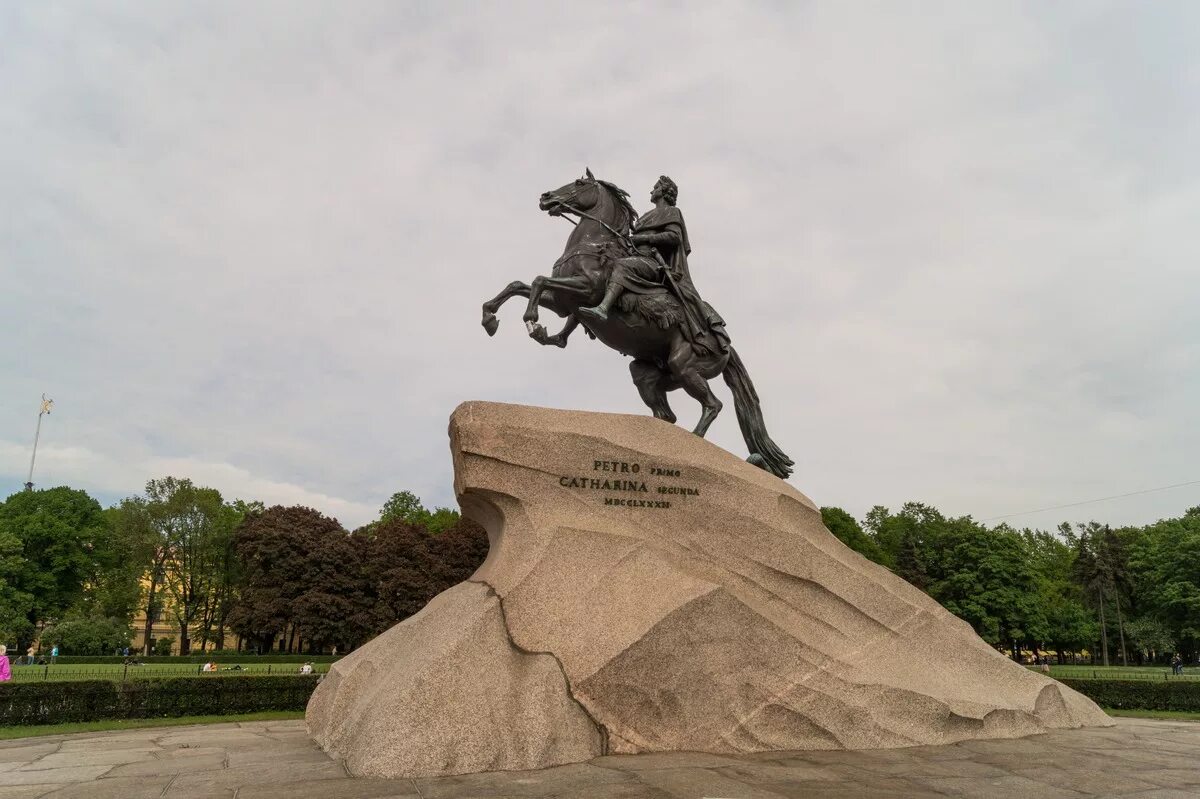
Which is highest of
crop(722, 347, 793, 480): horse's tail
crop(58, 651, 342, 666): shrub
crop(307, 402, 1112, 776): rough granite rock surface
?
crop(722, 347, 793, 480): horse's tail

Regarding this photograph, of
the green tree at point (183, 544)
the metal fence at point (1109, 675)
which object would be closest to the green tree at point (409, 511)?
the green tree at point (183, 544)

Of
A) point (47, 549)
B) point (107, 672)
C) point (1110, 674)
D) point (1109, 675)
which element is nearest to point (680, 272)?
point (107, 672)

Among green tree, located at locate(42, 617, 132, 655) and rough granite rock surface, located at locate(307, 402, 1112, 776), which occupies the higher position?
rough granite rock surface, located at locate(307, 402, 1112, 776)

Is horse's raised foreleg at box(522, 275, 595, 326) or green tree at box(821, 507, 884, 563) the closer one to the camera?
horse's raised foreleg at box(522, 275, 595, 326)

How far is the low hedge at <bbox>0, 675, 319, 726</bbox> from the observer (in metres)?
11.9

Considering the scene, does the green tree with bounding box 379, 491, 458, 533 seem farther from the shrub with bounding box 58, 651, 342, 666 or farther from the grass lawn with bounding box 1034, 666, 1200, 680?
the grass lawn with bounding box 1034, 666, 1200, 680

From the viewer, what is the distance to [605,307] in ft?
34.0

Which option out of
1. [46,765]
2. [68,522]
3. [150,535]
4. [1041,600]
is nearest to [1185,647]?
[1041,600]

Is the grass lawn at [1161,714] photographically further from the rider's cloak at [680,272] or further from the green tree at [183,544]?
the green tree at [183,544]

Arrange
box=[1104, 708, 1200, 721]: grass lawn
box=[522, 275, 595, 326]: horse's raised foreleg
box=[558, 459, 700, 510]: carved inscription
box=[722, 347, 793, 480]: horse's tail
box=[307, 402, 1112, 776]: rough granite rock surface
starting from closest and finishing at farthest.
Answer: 1. box=[307, 402, 1112, 776]: rough granite rock surface
2. box=[558, 459, 700, 510]: carved inscription
3. box=[522, 275, 595, 326]: horse's raised foreleg
4. box=[722, 347, 793, 480]: horse's tail
5. box=[1104, 708, 1200, 721]: grass lawn

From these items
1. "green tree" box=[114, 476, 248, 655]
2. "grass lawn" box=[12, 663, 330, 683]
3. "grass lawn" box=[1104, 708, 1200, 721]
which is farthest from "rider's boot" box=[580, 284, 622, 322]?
"green tree" box=[114, 476, 248, 655]

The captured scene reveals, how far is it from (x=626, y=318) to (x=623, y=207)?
194cm

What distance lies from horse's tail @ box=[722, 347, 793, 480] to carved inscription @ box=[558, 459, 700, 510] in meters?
3.14

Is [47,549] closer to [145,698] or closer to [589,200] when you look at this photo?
[145,698]
